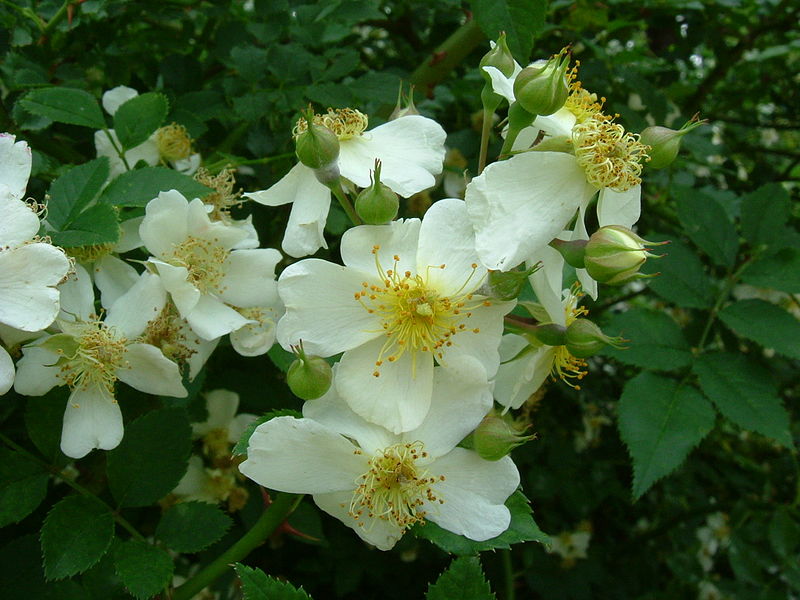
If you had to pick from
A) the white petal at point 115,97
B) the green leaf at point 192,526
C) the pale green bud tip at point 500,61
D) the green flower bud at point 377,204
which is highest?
the pale green bud tip at point 500,61

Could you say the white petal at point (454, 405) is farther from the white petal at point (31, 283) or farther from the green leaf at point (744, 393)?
the green leaf at point (744, 393)

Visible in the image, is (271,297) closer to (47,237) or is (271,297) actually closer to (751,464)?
(47,237)

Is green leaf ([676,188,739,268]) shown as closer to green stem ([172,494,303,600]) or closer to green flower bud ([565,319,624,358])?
green flower bud ([565,319,624,358])

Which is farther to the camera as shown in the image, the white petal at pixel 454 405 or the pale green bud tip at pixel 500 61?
the pale green bud tip at pixel 500 61

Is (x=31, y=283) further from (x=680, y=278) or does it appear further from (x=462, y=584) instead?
(x=680, y=278)

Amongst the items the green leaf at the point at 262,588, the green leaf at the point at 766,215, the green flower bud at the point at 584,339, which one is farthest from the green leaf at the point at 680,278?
the green leaf at the point at 262,588

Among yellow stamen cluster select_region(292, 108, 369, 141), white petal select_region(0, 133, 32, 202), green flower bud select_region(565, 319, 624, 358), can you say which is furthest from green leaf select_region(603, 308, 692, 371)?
white petal select_region(0, 133, 32, 202)
